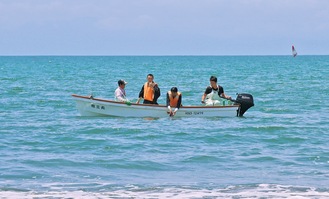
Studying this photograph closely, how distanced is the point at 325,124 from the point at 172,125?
4818mm

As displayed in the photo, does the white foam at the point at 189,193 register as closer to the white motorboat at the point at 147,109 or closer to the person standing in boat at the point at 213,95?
the white motorboat at the point at 147,109

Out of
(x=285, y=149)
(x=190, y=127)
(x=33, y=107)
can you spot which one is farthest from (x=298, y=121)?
(x=33, y=107)

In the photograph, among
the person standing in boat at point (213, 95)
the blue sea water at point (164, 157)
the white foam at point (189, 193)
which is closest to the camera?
the white foam at point (189, 193)

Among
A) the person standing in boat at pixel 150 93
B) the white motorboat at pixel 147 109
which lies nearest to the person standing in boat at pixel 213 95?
the white motorboat at pixel 147 109

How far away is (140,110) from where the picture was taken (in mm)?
23188

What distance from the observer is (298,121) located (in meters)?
24.2

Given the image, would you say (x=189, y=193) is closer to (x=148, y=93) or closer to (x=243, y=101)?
(x=148, y=93)

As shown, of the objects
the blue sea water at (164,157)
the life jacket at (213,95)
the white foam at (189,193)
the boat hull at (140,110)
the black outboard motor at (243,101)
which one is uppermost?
the life jacket at (213,95)

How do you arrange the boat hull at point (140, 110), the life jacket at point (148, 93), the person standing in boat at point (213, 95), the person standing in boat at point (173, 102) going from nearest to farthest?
1. the person standing in boat at point (173, 102)
2. the life jacket at point (148, 93)
3. the boat hull at point (140, 110)
4. the person standing in boat at point (213, 95)

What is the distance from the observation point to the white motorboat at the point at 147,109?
75.5 ft

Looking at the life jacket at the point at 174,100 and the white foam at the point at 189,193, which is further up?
the life jacket at the point at 174,100

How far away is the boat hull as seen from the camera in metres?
23.0

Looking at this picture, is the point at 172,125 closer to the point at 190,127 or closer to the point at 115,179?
the point at 190,127

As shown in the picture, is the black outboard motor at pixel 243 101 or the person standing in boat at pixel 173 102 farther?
the black outboard motor at pixel 243 101
